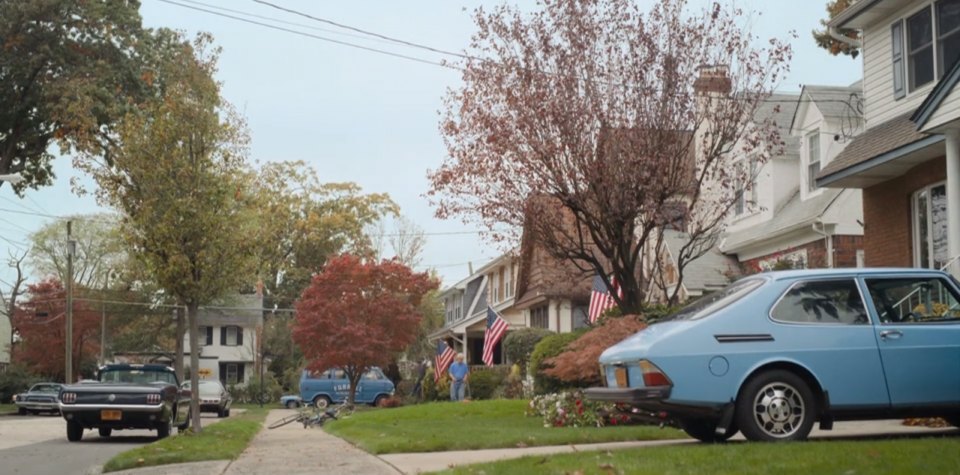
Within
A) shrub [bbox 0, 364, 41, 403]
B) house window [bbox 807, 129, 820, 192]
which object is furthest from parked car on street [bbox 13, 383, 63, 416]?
house window [bbox 807, 129, 820, 192]

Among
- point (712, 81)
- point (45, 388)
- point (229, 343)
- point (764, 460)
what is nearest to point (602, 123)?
point (712, 81)

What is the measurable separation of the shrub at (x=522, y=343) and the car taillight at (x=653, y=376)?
924 inches

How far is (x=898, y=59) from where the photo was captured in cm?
1980

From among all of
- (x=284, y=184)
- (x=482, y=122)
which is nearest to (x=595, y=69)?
(x=482, y=122)

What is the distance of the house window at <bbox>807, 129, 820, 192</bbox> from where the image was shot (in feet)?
89.0

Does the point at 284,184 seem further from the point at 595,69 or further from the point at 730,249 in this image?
the point at 595,69

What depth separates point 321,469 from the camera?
1201 cm

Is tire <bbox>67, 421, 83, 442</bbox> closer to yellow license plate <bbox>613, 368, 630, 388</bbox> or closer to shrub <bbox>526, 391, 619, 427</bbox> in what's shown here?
shrub <bbox>526, 391, 619, 427</bbox>

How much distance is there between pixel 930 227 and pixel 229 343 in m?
65.8

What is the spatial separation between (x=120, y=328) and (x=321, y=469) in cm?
5973

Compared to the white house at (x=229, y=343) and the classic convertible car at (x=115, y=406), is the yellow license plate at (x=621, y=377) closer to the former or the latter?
the classic convertible car at (x=115, y=406)

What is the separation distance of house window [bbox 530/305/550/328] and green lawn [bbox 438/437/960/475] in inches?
1281

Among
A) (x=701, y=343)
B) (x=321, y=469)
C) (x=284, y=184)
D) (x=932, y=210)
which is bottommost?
(x=321, y=469)

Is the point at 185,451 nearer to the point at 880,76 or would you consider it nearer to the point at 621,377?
the point at 621,377
